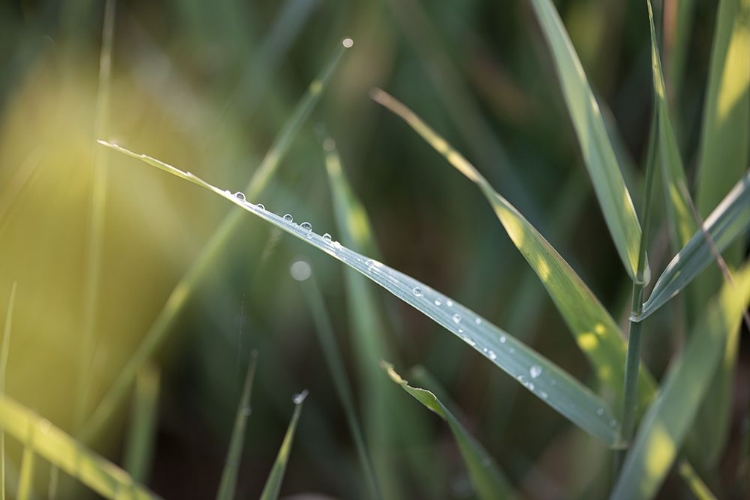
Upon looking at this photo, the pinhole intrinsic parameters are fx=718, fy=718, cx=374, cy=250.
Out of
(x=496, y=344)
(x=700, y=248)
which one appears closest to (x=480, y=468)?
(x=496, y=344)

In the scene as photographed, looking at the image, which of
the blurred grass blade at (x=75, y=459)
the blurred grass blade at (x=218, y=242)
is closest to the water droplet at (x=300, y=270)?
the blurred grass blade at (x=218, y=242)

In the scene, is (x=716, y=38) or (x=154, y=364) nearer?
(x=716, y=38)

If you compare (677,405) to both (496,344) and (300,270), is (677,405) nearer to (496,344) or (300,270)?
(496,344)

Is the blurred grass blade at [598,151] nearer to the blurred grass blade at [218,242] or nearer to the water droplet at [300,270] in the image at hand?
the blurred grass blade at [218,242]

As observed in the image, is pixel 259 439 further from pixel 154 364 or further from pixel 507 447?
pixel 507 447

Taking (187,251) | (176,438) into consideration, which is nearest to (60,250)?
(187,251)

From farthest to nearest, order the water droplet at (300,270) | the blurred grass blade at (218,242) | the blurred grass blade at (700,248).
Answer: the water droplet at (300,270) → the blurred grass blade at (218,242) → the blurred grass blade at (700,248)

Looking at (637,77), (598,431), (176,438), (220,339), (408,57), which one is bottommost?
(176,438)
